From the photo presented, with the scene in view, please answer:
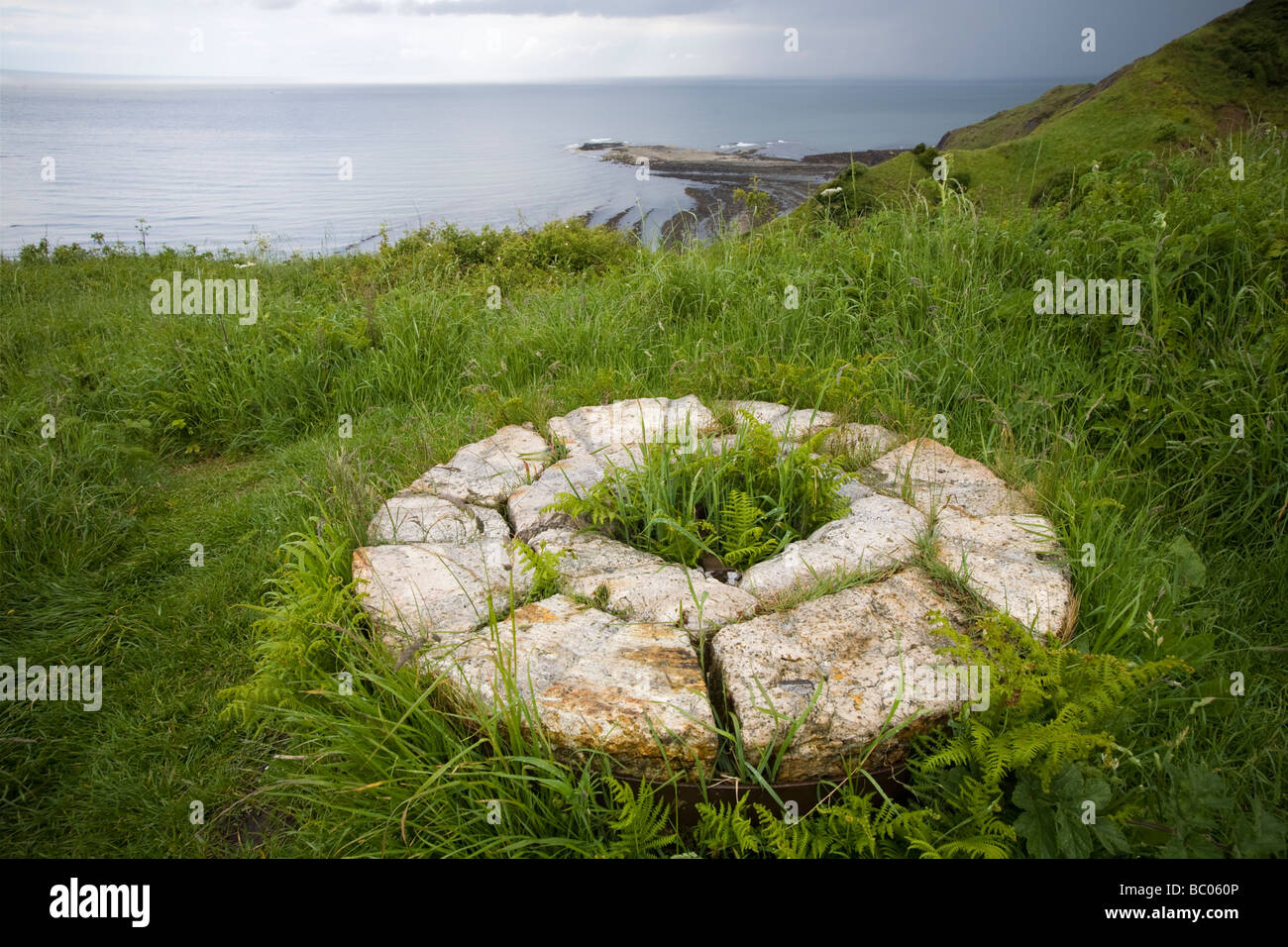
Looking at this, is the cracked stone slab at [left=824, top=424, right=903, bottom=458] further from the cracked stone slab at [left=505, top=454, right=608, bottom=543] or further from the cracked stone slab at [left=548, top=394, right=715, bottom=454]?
the cracked stone slab at [left=505, top=454, right=608, bottom=543]

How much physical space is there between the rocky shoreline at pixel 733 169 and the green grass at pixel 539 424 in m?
6.04

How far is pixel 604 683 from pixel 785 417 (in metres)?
2.15

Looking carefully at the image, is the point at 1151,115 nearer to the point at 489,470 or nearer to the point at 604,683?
the point at 489,470

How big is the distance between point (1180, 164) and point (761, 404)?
3.73 m

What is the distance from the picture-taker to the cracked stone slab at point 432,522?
320 centimetres

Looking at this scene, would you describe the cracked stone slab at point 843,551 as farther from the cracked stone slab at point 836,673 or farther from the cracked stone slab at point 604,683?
the cracked stone slab at point 604,683

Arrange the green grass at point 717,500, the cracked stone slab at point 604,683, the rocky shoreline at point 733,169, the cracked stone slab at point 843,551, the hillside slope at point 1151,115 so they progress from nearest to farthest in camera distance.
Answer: the cracked stone slab at point 604,683, the cracked stone slab at point 843,551, the green grass at point 717,500, the hillside slope at point 1151,115, the rocky shoreline at point 733,169

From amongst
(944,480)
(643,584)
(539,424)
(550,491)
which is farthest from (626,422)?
(944,480)

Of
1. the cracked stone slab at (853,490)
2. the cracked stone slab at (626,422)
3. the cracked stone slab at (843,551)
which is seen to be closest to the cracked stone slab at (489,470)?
the cracked stone slab at (626,422)

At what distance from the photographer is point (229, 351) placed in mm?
5516

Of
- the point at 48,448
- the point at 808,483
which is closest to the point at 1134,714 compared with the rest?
the point at 808,483

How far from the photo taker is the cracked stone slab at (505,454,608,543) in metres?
3.22

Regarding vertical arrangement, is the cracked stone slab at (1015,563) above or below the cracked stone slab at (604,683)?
above

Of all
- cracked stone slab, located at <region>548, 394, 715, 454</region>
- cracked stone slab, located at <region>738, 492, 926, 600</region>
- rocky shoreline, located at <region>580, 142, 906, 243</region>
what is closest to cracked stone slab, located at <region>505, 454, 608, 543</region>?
cracked stone slab, located at <region>548, 394, 715, 454</region>
